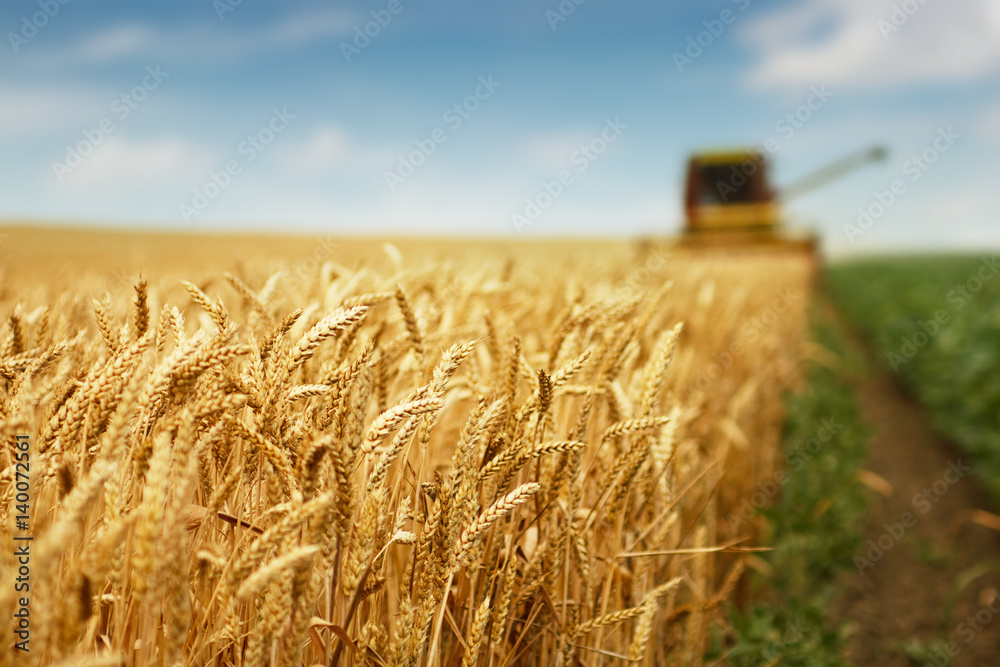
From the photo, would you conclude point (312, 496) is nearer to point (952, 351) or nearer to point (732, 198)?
point (952, 351)

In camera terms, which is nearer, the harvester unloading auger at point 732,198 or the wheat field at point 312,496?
the wheat field at point 312,496

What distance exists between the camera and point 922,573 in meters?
3.52

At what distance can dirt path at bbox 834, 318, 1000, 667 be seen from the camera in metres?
2.80

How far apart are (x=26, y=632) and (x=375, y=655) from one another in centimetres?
41

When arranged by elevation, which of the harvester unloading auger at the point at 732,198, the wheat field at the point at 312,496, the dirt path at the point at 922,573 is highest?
the harvester unloading auger at the point at 732,198

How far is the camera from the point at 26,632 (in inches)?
29.8

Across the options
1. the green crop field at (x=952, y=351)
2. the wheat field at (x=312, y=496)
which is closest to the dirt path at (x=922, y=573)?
the green crop field at (x=952, y=351)

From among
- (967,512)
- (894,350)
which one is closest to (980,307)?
(894,350)

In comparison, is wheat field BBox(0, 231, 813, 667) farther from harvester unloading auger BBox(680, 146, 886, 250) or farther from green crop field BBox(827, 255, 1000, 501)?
harvester unloading auger BBox(680, 146, 886, 250)

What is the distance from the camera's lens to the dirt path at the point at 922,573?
110 inches

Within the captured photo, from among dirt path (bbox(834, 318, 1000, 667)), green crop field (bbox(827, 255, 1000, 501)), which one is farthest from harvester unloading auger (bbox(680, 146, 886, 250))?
dirt path (bbox(834, 318, 1000, 667))

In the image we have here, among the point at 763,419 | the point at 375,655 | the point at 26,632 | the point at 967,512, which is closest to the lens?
the point at 26,632

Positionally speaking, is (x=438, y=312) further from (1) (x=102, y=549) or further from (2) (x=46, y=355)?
(1) (x=102, y=549)

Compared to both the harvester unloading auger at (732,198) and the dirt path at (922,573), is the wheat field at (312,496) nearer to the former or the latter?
the dirt path at (922,573)
